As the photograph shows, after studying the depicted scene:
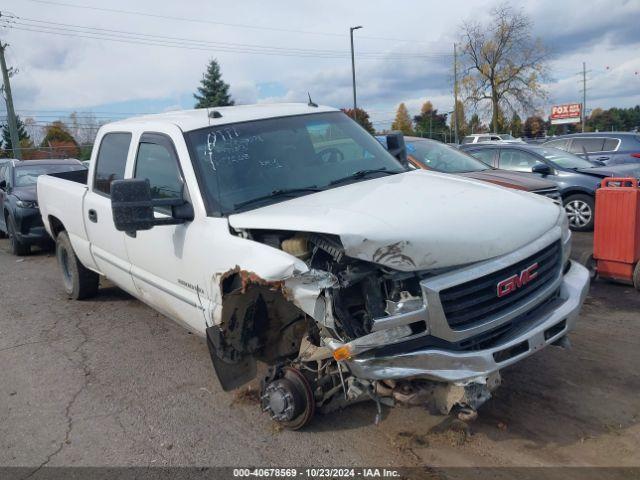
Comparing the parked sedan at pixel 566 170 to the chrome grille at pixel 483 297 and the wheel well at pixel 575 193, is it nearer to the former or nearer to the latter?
the wheel well at pixel 575 193

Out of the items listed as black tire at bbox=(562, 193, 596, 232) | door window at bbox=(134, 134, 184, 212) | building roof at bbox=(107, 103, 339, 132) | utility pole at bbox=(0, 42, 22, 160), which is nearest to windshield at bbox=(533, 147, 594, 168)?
black tire at bbox=(562, 193, 596, 232)

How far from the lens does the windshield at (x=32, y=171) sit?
10.9m

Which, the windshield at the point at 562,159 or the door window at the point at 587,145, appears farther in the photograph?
the door window at the point at 587,145

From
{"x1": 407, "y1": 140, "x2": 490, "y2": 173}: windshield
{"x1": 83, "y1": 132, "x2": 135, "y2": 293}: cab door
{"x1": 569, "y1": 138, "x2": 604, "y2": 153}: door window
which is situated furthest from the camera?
{"x1": 569, "y1": 138, "x2": 604, "y2": 153}: door window

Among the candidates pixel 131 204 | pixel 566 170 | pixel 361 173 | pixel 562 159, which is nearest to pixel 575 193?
pixel 566 170

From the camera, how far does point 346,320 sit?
3.12 metres

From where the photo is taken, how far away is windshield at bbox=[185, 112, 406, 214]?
3.97 meters

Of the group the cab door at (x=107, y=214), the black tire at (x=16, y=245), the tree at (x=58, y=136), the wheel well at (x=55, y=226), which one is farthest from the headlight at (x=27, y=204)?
the tree at (x=58, y=136)

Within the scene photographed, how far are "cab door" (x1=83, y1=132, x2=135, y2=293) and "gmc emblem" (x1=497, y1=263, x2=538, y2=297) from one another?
10.4ft

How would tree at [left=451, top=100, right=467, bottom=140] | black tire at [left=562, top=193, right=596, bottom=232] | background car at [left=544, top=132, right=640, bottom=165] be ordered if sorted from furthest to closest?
tree at [left=451, top=100, right=467, bottom=140] → background car at [left=544, top=132, right=640, bottom=165] → black tire at [left=562, top=193, right=596, bottom=232]

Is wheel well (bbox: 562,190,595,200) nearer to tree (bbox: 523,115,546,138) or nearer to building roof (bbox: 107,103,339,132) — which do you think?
building roof (bbox: 107,103,339,132)

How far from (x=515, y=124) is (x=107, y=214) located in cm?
5835

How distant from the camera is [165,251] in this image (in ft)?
14.1

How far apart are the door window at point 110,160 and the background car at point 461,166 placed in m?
4.30
